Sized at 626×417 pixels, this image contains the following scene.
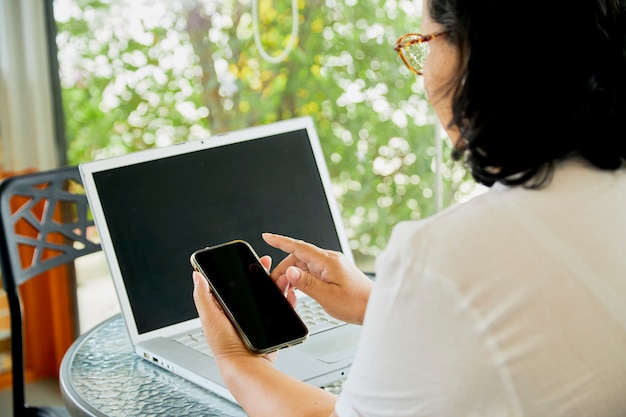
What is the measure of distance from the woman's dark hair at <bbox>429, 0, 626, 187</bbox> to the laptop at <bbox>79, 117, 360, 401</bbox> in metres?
0.48

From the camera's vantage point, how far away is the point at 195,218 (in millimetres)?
1354

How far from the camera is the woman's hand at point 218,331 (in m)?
1.00

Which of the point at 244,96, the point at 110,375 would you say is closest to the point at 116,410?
the point at 110,375

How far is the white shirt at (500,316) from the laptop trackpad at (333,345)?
1.38 feet

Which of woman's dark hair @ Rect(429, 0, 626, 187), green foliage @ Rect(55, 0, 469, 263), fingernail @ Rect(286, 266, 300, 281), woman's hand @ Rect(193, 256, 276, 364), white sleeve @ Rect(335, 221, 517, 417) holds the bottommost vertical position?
white sleeve @ Rect(335, 221, 517, 417)

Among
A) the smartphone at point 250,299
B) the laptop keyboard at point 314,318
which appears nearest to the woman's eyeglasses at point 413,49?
the smartphone at point 250,299

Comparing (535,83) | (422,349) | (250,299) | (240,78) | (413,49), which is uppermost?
(240,78)

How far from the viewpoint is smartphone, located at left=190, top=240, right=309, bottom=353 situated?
105 cm

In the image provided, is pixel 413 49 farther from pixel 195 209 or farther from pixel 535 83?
pixel 195 209

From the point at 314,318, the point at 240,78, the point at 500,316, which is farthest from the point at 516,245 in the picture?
the point at 240,78

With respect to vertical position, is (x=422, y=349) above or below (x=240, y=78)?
below

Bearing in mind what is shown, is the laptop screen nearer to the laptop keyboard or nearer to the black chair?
the laptop keyboard

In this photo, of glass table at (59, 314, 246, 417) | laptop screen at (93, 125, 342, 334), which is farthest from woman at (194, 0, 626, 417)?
laptop screen at (93, 125, 342, 334)

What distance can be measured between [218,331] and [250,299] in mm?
105
